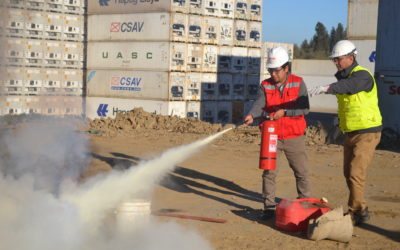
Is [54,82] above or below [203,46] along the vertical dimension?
below

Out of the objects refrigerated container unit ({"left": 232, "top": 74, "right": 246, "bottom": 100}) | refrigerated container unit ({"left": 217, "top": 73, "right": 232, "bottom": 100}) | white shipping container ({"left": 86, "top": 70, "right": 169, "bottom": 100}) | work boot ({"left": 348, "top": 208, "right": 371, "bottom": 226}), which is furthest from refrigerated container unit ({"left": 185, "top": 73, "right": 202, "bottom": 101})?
work boot ({"left": 348, "top": 208, "right": 371, "bottom": 226})

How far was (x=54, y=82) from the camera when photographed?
49.4 ft

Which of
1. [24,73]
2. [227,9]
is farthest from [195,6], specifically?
[24,73]

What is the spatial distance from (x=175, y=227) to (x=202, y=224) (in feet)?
1.62

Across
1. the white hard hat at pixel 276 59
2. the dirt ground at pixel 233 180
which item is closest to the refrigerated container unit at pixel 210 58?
the dirt ground at pixel 233 180

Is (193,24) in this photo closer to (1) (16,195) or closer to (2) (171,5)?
(2) (171,5)

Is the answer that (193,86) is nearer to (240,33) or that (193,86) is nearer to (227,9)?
(240,33)

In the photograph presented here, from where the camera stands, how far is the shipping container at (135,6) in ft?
69.3

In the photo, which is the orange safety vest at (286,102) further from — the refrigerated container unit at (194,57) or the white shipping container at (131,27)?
the refrigerated container unit at (194,57)

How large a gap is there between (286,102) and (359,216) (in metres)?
1.76

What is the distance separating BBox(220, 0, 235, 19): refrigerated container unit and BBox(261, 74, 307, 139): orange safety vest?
14.2 meters

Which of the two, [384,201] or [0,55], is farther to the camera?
[384,201]

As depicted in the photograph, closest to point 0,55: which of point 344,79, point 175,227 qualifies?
point 175,227

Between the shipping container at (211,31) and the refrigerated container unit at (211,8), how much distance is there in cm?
18
